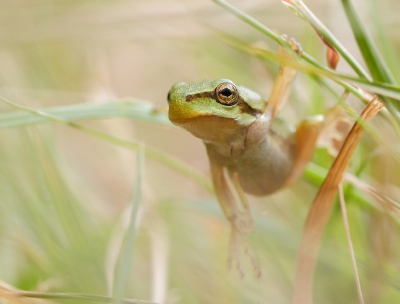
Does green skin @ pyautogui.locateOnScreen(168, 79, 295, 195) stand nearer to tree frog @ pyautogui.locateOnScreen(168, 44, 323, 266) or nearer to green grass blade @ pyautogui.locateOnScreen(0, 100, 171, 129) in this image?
tree frog @ pyautogui.locateOnScreen(168, 44, 323, 266)

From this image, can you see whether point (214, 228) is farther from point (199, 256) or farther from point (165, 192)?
point (165, 192)

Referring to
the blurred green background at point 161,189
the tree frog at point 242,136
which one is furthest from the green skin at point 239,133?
the blurred green background at point 161,189

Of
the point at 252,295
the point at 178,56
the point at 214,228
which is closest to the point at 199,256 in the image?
the point at 214,228

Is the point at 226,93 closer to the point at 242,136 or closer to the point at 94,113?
the point at 242,136

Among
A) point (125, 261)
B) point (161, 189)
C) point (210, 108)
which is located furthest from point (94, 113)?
point (161, 189)

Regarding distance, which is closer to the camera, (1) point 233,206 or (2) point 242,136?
(2) point 242,136

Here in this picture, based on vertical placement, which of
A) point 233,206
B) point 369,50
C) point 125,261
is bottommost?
point 125,261
